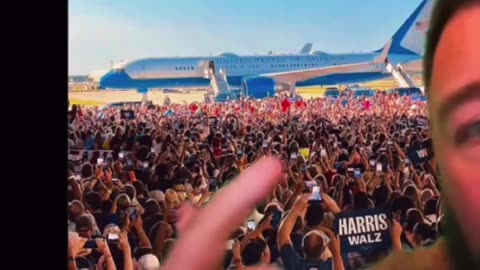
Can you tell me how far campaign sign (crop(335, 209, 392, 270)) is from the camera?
2.00 meters

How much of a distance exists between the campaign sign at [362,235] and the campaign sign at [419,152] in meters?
0.18

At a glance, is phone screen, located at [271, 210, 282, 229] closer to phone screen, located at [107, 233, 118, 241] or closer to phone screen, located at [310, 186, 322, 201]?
phone screen, located at [310, 186, 322, 201]

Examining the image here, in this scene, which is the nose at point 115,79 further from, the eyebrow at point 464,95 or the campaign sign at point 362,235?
the eyebrow at point 464,95

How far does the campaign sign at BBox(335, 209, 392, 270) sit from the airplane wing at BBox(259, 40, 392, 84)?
0.42m

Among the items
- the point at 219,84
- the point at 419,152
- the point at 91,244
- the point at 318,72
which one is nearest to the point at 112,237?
the point at 91,244

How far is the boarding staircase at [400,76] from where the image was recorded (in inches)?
79.9

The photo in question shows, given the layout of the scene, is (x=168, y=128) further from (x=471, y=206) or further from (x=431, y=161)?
(x=471, y=206)

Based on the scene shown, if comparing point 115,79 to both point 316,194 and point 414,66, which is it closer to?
point 316,194

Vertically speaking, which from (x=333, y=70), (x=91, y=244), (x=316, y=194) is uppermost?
(x=333, y=70)

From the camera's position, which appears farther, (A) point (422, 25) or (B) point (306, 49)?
(B) point (306, 49)

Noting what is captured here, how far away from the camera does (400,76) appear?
206 cm

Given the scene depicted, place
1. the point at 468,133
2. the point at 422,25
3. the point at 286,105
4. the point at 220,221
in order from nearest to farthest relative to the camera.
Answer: the point at 220,221, the point at 468,133, the point at 422,25, the point at 286,105

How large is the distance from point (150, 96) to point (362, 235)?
745 mm

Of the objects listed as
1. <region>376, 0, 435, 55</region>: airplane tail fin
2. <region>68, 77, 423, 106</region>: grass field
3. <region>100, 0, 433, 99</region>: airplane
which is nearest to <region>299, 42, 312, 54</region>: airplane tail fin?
<region>100, 0, 433, 99</region>: airplane
